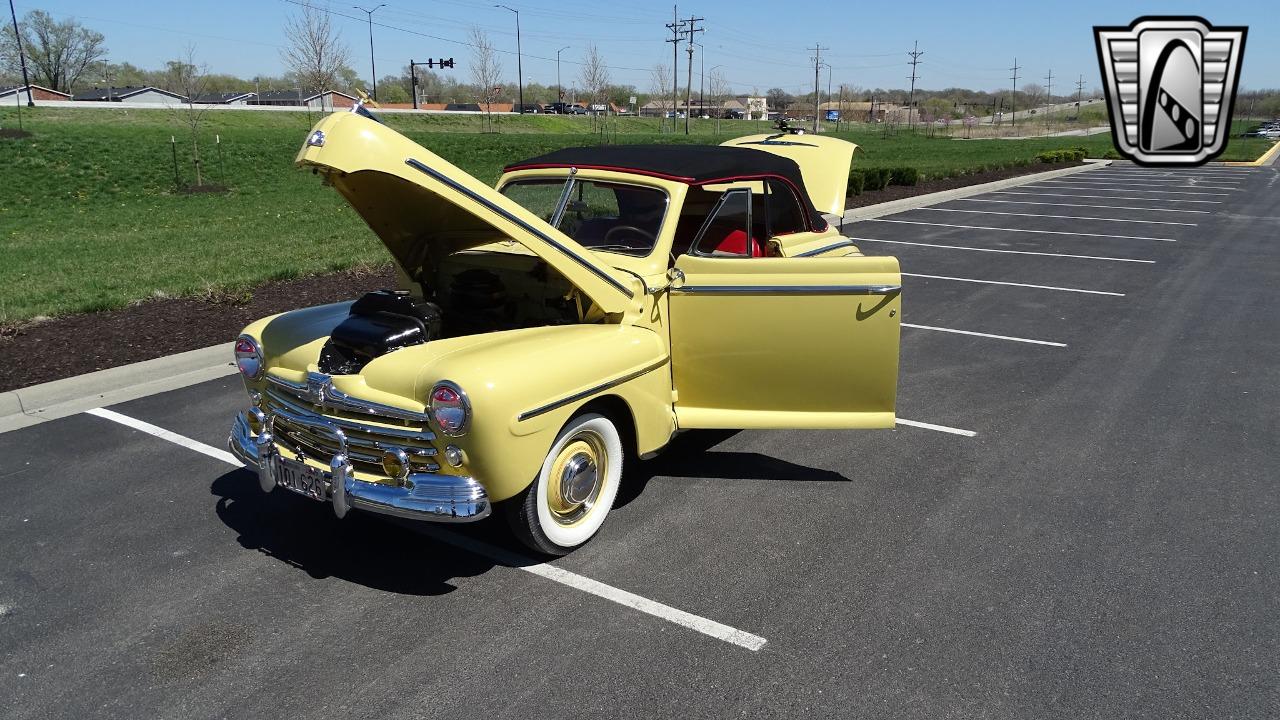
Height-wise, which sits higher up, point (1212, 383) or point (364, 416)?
point (364, 416)

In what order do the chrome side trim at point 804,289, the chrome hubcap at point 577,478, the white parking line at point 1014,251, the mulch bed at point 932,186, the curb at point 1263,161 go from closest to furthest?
1. the chrome hubcap at point 577,478
2. the chrome side trim at point 804,289
3. the white parking line at point 1014,251
4. the mulch bed at point 932,186
5. the curb at point 1263,161

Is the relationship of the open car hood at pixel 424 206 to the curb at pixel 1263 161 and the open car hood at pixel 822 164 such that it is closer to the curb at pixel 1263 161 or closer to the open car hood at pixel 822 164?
the open car hood at pixel 822 164

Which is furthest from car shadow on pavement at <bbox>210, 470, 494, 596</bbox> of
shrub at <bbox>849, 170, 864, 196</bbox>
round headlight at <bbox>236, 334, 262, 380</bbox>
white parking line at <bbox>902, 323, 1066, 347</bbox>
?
shrub at <bbox>849, 170, 864, 196</bbox>

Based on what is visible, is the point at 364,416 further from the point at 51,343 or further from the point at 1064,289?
the point at 1064,289

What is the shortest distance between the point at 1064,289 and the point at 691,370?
312 inches

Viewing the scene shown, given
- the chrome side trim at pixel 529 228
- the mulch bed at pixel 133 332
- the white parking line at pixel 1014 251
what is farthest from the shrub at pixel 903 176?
the chrome side trim at pixel 529 228

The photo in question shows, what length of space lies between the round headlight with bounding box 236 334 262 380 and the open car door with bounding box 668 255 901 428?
213 cm

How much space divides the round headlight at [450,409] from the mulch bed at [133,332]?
15.0ft

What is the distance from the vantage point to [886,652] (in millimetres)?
3428

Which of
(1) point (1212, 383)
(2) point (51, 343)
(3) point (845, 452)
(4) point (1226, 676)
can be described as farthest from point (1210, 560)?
(2) point (51, 343)

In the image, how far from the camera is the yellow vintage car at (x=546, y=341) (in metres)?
3.73

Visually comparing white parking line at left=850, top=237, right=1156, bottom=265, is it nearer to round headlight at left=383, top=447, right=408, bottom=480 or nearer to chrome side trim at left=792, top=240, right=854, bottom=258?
chrome side trim at left=792, top=240, right=854, bottom=258

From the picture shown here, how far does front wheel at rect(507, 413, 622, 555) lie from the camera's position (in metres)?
4.04

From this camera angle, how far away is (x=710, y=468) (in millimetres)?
5332
